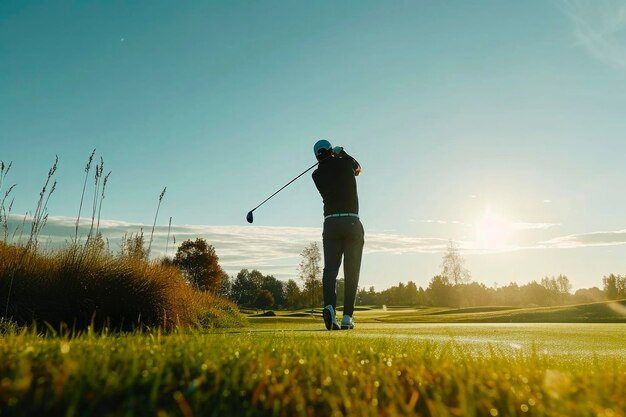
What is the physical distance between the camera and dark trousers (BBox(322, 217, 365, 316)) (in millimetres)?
7465

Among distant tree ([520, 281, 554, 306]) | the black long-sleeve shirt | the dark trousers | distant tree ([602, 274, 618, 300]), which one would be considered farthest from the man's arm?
distant tree ([602, 274, 618, 300])

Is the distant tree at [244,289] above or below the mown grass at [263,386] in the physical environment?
above

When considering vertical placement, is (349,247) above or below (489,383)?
above

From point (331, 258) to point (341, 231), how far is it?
0.46 metres

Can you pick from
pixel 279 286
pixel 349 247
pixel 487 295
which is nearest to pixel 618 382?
pixel 349 247

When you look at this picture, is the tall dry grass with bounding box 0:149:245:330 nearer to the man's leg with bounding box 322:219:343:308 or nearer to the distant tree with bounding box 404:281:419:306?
the man's leg with bounding box 322:219:343:308

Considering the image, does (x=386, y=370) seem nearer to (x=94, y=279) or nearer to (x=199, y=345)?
(x=199, y=345)

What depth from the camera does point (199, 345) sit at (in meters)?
2.90

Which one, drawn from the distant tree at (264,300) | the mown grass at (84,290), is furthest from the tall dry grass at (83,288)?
the distant tree at (264,300)

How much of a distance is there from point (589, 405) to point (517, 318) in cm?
1895

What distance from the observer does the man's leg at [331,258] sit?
24.4 feet

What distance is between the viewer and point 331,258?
24.7 feet

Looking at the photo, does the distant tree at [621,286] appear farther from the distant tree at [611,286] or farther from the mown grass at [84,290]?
the mown grass at [84,290]

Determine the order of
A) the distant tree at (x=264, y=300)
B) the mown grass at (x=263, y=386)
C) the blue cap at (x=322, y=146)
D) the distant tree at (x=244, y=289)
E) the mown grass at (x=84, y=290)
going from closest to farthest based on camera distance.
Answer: the mown grass at (x=263, y=386)
the mown grass at (x=84, y=290)
the blue cap at (x=322, y=146)
the distant tree at (x=264, y=300)
the distant tree at (x=244, y=289)
